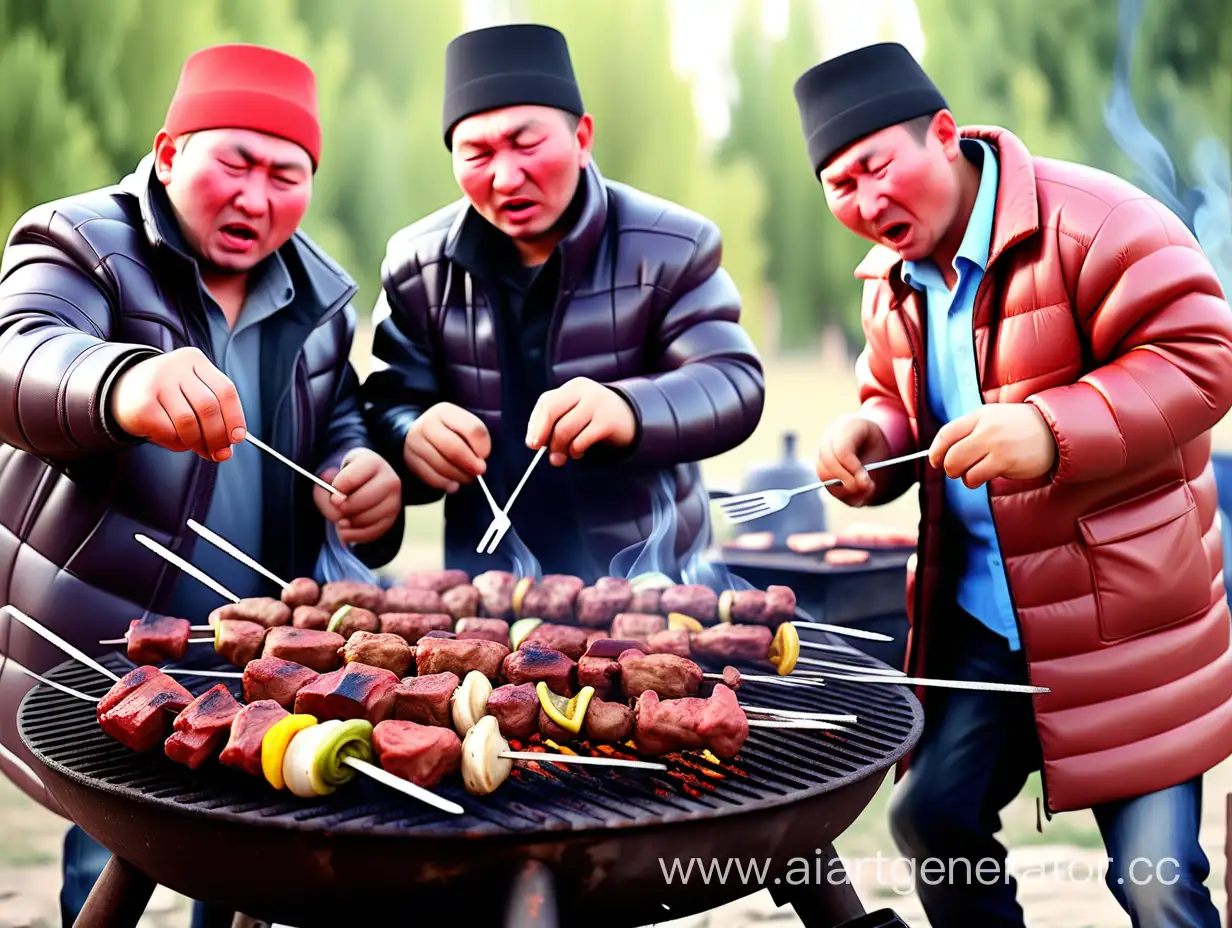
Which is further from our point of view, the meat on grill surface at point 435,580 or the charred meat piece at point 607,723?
the meat on grill surface at point 435,580

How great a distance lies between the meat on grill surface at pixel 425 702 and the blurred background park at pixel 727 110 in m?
4.05

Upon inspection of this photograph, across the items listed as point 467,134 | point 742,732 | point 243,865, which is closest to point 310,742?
point 243,865

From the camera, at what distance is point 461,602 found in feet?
8.94

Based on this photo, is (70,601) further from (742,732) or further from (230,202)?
(742,732)

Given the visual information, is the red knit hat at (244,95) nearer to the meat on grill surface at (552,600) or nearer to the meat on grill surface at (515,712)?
the meat on grill surface at (552,600)

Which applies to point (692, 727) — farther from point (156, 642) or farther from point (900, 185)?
point (900, 185)

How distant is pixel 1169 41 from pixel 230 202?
23.3ft

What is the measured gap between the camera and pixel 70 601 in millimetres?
2865

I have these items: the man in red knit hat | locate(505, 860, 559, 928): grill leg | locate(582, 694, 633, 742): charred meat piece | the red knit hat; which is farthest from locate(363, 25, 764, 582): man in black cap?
locate(505, 860, 559, 928): grill leg

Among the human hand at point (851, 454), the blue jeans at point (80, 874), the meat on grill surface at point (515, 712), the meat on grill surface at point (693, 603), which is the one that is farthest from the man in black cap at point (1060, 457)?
the blue jeans at point (80, 874)

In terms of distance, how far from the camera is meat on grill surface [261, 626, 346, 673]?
88.7 inches

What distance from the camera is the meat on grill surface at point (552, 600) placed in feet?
8.73

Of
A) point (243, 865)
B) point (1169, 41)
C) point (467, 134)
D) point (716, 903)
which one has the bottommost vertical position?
point (716, 903)

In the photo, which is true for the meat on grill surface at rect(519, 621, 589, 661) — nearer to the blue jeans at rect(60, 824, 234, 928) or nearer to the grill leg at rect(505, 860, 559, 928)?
the grill leg at rect(505, 860, 559, 928)
